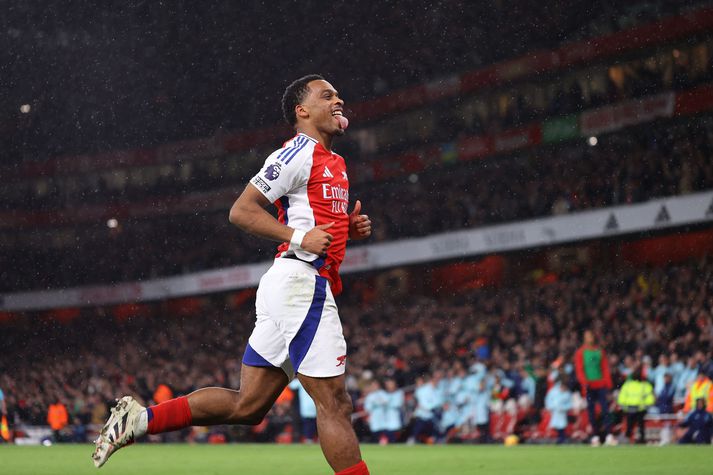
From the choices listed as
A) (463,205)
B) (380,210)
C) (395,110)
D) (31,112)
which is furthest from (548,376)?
(31,112)

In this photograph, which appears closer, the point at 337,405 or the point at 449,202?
the point at 337,405

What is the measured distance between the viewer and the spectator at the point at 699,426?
42.8 ft

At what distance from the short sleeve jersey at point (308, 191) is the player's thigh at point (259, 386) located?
20.0 inches

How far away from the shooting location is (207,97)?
139 ft

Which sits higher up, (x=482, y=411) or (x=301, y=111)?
(x=301, y=111)

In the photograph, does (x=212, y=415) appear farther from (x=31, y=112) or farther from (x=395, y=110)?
(x=31, y=112)

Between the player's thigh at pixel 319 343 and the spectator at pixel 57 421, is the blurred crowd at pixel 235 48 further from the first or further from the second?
the player's thigh at pixel 319 343

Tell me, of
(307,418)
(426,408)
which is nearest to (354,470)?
(426,408)

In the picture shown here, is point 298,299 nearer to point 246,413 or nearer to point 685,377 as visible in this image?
point 246,413

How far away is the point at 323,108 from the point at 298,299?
979 millimetres

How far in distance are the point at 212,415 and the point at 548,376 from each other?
11245mm

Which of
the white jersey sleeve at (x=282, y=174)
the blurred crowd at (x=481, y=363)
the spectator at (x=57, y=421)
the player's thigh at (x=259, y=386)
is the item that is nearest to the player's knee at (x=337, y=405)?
the player's thigh at (x=259, y=386)

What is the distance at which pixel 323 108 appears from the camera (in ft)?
16.8

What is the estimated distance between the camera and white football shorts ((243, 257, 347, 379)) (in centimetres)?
465
